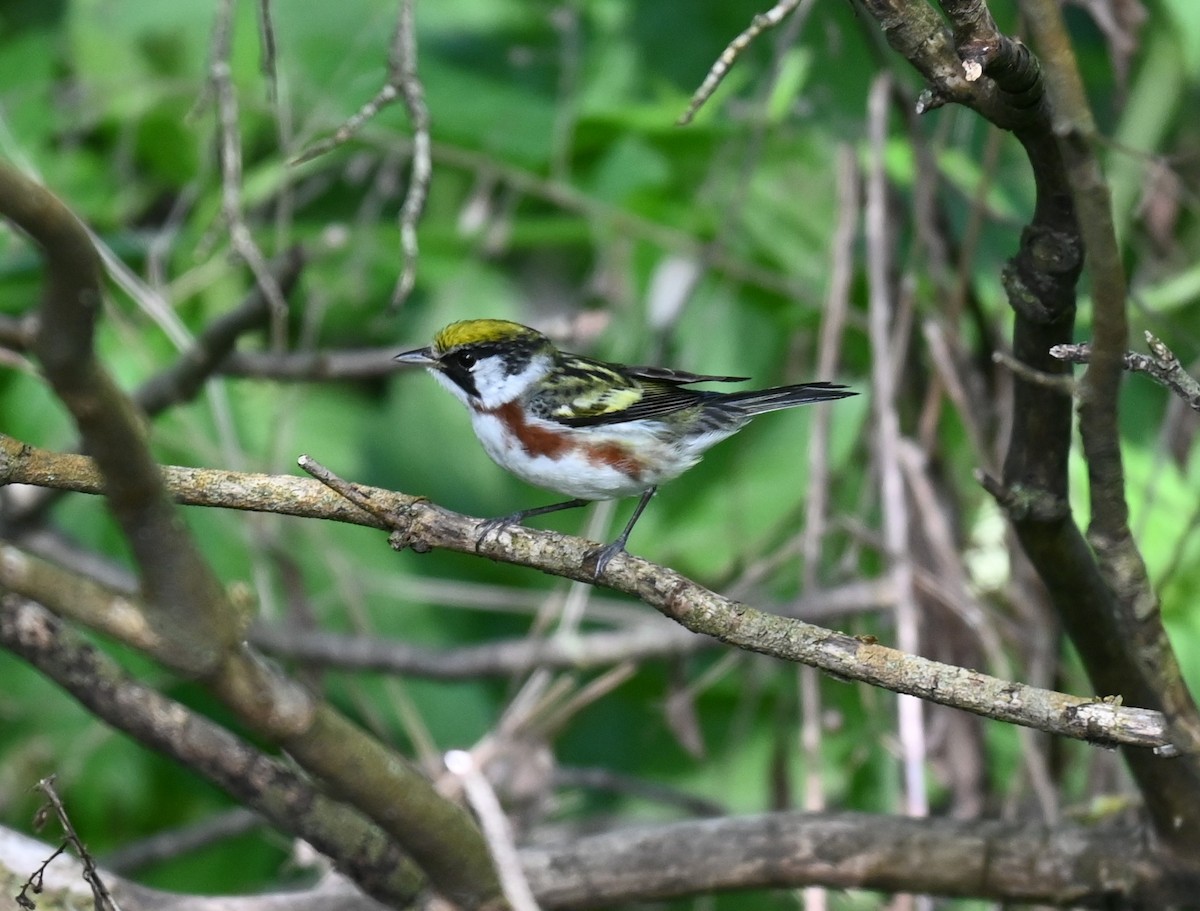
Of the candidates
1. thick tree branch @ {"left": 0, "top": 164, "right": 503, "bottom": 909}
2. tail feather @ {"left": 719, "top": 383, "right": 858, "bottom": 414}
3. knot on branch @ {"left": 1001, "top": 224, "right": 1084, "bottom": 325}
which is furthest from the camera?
tail feather @ {"left": 719, "top": 383, "right": 858, "bottom": 414}

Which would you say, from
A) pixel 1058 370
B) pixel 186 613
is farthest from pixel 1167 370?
pixel 186 613

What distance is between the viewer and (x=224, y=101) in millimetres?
3430

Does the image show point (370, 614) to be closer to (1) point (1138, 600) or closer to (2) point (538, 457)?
(2) point (538, 457)

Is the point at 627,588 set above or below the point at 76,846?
above

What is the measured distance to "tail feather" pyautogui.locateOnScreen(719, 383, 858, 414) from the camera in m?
3.38

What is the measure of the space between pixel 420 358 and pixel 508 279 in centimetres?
260

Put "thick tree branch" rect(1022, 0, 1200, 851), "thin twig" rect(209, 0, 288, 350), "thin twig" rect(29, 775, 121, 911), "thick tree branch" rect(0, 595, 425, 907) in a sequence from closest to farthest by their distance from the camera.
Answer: "thick tree branch" rect(1022, 0, 1200, 851) → "thin twig" rect(29, 775, 121, 911) → "thick tree branch" rect(0, 595, 425, 907) → "thin twig" rect(209, 0, 288, 350)

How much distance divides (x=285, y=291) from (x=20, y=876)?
190 cm

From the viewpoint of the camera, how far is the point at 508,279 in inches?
253

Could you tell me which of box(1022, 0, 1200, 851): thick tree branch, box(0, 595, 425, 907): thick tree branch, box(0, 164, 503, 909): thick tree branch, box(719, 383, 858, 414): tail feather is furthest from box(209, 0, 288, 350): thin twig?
box(1022, 0, 1200, 851): thick tree branch

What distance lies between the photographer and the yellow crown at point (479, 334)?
3.84 metres

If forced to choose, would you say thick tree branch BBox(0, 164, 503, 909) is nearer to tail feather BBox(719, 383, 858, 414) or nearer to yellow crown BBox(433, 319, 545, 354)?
tail feather BBox(719, 383, 858, 414)

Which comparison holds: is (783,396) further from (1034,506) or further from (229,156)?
(229,156)

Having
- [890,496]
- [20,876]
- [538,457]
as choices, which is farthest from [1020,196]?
[20,876]
